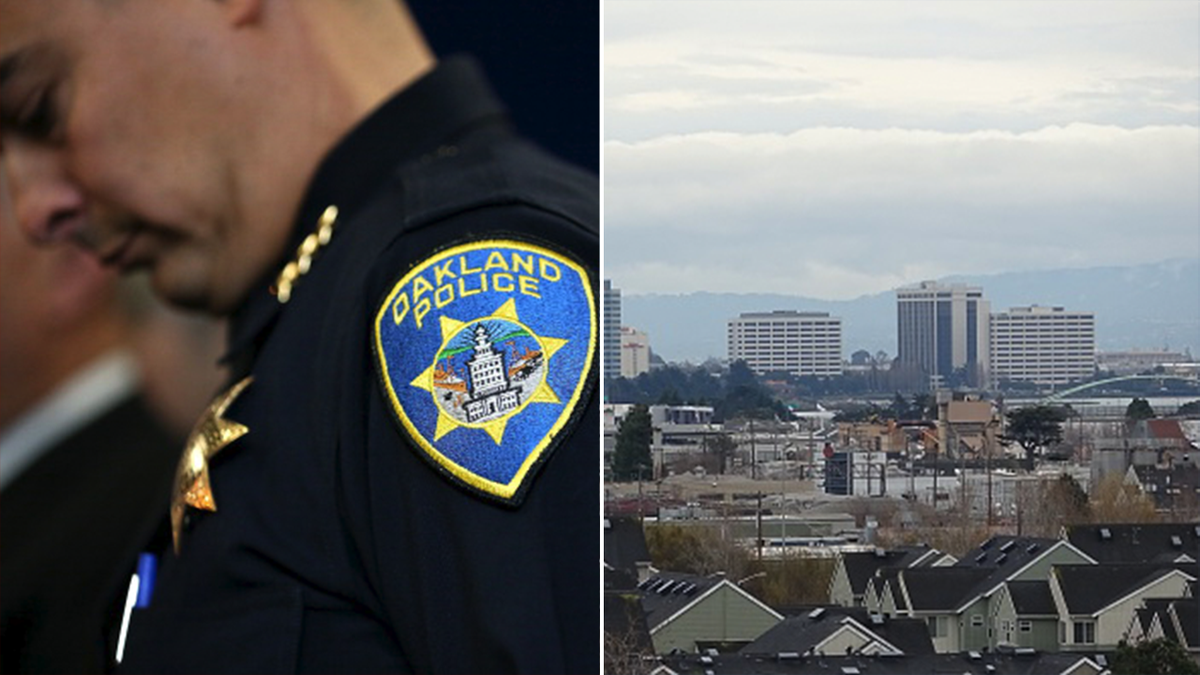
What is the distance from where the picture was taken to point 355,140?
317cm

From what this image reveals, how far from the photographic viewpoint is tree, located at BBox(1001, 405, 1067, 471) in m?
3.49

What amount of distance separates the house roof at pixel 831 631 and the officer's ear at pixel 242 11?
60.1 inches

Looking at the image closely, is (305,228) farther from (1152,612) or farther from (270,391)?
(1152,612)

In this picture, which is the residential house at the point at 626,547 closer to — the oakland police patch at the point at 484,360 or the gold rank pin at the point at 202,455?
the oakland police patch at the point at 484,360

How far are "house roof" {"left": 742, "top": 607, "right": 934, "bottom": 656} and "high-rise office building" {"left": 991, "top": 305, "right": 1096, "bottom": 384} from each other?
1.72ft

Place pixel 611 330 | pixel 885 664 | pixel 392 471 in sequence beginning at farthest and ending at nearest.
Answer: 1. pixel 885 664
2. pixel 611 330
3. pixel 392 471

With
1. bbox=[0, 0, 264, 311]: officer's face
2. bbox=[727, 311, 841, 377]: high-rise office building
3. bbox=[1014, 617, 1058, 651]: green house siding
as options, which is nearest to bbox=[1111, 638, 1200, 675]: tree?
bbox=[1014, 617, 1058, 651]: green house siding

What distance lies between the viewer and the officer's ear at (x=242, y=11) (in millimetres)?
3164

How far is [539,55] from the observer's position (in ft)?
10.8

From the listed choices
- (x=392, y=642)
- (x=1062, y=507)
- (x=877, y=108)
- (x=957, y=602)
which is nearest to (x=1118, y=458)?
(x=1062, y=507)

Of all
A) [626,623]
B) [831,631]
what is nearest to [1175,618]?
[831,631]

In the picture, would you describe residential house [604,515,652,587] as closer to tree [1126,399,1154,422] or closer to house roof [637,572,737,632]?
house roof [637,572,737,632]

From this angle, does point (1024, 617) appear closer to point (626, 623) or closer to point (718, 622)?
point (718, 622)

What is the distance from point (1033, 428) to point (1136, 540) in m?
0.29
